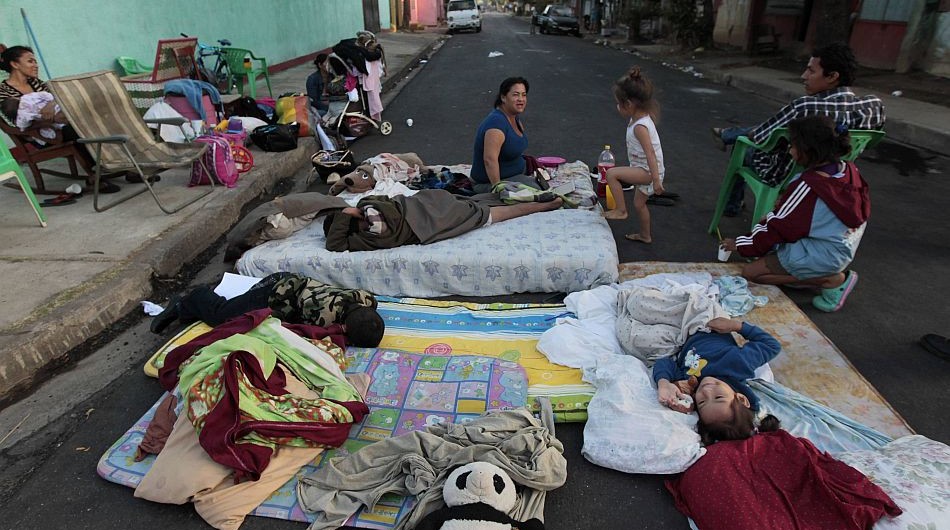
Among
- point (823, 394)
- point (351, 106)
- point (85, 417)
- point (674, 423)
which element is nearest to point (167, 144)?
point (351, 106)

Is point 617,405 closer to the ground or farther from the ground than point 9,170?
closer to the ground

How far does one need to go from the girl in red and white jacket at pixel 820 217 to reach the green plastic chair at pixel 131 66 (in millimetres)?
7913

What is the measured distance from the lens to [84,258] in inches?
152

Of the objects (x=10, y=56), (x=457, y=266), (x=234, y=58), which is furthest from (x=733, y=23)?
(x=10, y=56)

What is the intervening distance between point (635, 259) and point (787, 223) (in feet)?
3.70

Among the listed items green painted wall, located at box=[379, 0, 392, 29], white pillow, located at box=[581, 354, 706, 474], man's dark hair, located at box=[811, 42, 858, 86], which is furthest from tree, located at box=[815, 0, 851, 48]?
green painted wall, located at box=[379, 0, 392, 29]

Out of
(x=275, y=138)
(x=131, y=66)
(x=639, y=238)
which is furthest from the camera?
(x=131, y=66)

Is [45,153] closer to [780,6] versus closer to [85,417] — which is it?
[85,417]

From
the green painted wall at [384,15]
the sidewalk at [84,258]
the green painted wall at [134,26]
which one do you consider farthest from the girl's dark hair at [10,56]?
the green painted wall at [384,15]

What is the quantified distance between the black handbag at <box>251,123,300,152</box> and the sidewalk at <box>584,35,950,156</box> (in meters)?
8.47

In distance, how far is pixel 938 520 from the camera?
188 centimetres

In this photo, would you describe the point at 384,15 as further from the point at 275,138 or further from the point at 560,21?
the point at 275,138

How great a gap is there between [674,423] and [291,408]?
174cm

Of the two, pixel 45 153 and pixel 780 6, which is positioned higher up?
pixel 780 6
